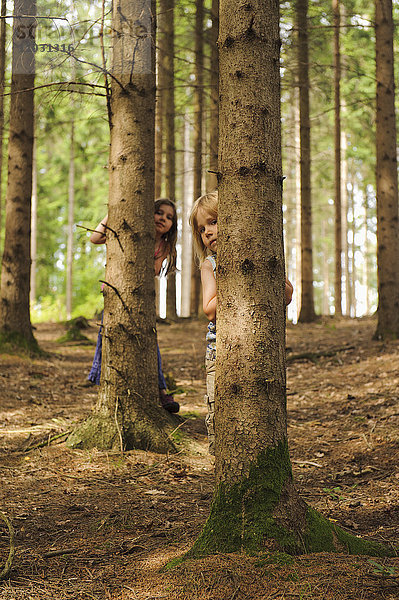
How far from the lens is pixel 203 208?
3.90 m

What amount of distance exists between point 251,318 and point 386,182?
831cm

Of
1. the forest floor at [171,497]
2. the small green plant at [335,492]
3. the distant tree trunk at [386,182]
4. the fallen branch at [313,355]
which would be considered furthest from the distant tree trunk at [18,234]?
the small green plant at [335,492]

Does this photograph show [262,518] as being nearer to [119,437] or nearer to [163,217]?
[119,437]

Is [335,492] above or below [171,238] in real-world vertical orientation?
below

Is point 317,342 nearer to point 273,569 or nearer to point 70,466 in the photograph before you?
point 70,466

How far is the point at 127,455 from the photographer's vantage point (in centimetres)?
428

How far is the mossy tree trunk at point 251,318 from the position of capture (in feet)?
7.98

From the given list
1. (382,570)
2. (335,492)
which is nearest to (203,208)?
(335,492)

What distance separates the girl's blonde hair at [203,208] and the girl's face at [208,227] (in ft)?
0.08

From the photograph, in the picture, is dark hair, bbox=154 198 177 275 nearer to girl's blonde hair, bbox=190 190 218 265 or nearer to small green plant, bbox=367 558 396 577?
girl's blonde hair, bbox=190 190 218 265

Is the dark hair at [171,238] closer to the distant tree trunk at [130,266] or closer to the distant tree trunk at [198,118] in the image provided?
the distant tree trunk at [130,266]

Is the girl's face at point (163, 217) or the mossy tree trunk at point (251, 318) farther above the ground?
the girl's face at point (163, 217)

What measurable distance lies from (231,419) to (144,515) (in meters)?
1.24

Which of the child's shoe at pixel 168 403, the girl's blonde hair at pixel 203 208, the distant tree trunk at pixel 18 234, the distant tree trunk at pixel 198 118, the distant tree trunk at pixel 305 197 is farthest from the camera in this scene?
the distant tree trunk at pixel 305 197
